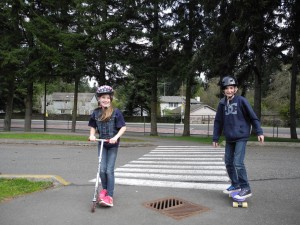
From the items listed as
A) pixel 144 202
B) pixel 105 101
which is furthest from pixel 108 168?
pixel 105 101

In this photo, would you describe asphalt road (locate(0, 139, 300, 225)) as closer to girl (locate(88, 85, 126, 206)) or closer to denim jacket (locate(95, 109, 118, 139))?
girl (locate(88, 85, 126, 206))

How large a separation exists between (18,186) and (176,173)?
11.9 feet

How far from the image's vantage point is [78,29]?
76.3ft

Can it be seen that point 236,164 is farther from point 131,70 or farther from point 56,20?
point 56,20

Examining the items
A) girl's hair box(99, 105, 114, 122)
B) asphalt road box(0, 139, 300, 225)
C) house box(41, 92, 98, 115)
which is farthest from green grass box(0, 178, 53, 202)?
house box(41, 92, 98, 115)

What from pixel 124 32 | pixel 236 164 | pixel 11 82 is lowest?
pixel 236 164

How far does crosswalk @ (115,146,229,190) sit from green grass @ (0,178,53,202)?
154 cm

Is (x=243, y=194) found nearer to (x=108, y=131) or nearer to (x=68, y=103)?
(x=108, y=131)

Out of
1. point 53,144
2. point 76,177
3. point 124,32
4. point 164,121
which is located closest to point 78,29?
point 124,32

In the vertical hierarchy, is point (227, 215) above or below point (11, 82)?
below

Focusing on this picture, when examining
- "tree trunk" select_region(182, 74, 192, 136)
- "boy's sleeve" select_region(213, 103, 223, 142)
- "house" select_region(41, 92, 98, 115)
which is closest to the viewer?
"boy's sleeve" select_region(213, 103, 223, 142)

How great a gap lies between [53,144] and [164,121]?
43.4 meters

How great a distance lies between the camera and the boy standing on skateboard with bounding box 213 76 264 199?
5344 millimetres

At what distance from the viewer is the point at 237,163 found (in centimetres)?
533
